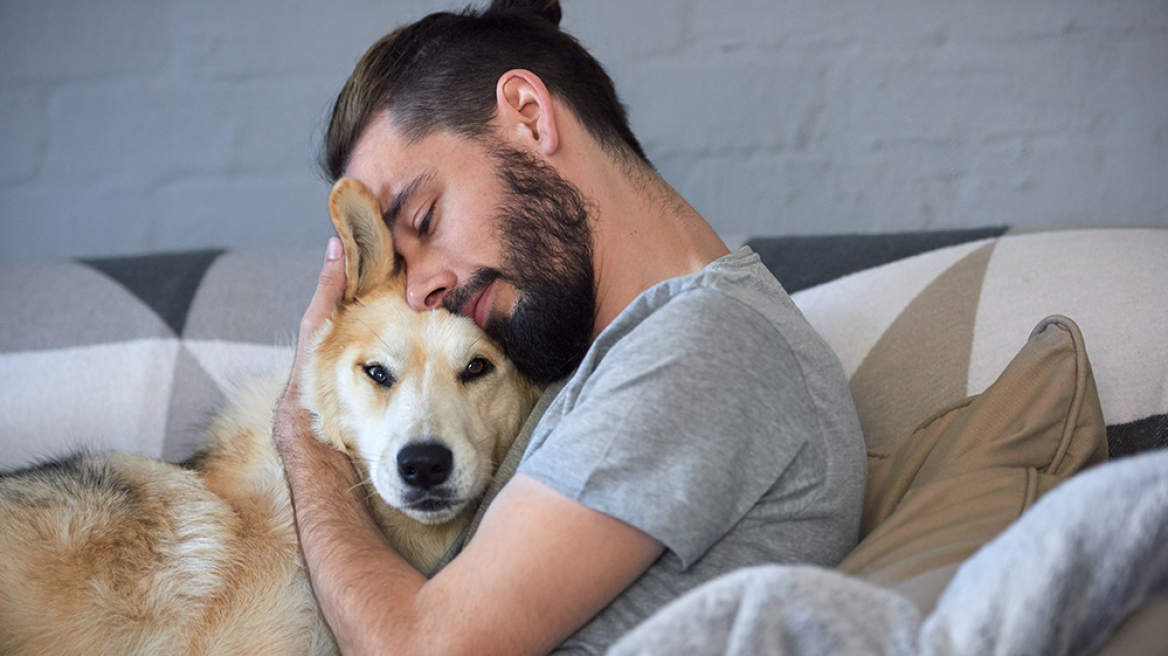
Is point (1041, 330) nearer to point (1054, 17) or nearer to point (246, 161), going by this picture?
point (1054, 17)

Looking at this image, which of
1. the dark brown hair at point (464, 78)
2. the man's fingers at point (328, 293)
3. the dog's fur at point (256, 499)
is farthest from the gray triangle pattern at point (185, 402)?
the dark brown hair at point (464, 78)

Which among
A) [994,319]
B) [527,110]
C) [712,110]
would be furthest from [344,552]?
[712,110]

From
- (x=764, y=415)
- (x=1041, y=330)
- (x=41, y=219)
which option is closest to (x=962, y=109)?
(x=1041, y=330)

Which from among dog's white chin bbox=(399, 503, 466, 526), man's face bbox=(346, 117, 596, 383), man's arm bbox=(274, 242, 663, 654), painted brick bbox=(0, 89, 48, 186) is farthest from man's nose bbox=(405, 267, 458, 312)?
painted brick bbox=(0, 89, 48, 186)

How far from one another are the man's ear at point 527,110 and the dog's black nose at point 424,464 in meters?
0.49

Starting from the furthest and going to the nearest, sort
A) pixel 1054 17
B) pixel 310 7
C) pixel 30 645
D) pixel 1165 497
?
pixel 310 7
pixel 1054 17
pixel 30 645
pixel 1165 497

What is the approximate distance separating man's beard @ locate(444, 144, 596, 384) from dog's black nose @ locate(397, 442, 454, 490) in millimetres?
234

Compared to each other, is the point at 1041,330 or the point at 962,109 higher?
the point at 962,109

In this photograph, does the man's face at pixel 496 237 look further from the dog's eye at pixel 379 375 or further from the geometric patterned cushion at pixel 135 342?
the geometric patterned cushion at pixel 135 342

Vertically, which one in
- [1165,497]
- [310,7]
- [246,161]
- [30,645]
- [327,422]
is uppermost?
[310,7]

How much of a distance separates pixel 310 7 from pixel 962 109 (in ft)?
6.06

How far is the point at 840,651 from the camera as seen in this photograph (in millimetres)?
521

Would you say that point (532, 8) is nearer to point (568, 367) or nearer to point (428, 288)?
point (428, 288)

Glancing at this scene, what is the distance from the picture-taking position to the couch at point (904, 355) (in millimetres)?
978
